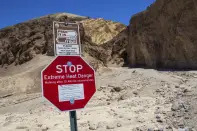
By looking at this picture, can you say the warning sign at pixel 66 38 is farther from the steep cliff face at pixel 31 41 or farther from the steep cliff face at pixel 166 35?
the steep cliff face at pixel 31 41

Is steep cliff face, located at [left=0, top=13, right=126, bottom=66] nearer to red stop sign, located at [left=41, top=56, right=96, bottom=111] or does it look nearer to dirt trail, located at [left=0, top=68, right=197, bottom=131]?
dirt trail, located at [left=0, top=68, right=197, bottom=131]

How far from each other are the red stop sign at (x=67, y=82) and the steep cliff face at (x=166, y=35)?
1389 cm

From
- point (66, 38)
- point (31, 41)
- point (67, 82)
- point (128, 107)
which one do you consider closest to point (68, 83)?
point (67, 82)

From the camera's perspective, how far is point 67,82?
364cm

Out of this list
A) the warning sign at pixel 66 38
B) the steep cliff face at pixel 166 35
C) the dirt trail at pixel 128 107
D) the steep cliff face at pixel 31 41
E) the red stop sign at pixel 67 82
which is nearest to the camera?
the red stop sign at pixel 67 82

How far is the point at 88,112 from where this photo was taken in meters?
10.6

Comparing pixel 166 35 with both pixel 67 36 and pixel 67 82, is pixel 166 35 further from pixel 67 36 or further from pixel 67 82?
pixel 67 82

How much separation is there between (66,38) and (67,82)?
51cm

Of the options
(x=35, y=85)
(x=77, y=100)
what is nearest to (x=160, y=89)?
(x=35, y=85)

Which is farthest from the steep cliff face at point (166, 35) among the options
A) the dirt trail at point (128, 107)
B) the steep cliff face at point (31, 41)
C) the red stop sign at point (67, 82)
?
the red stop sign at point (67, 82)

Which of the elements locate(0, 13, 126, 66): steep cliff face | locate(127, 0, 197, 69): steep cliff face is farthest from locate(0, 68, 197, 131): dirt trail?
locate(0, 13, 126, 66): steep cliff face

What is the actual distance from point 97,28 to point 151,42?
80.6ft

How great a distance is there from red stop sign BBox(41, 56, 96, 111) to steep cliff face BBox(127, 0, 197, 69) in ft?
45.6

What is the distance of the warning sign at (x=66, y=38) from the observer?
146 inches
